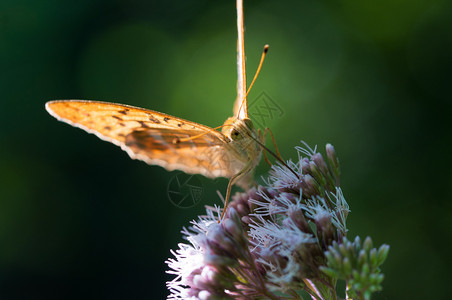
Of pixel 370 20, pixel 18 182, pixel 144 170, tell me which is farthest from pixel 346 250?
pixel 18 182

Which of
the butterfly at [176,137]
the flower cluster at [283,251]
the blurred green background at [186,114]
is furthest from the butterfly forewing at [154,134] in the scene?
the blurred green background at [186,114]

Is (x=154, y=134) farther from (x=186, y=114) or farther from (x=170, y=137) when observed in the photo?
(x=186, y=114)

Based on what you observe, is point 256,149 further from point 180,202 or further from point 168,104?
point 168,104

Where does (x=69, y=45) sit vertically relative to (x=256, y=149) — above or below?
above

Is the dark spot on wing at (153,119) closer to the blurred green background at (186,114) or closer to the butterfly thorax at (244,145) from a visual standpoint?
the butterfly thorax at (244,145)

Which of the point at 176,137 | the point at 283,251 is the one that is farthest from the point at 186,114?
the point at 283,251

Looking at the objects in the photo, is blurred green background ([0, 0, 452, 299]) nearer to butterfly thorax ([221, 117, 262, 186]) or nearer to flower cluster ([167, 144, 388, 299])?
butterfly thorax ([221, 117, 262, 186])

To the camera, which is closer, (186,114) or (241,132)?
(241,132)
